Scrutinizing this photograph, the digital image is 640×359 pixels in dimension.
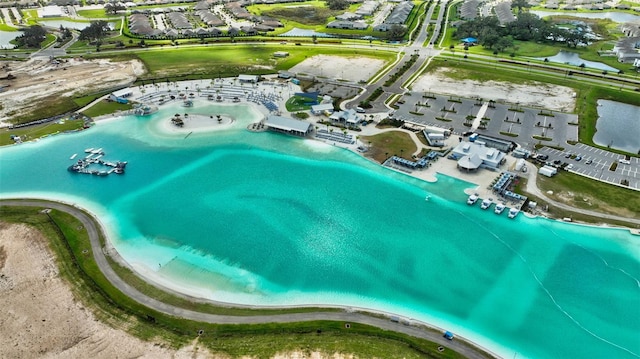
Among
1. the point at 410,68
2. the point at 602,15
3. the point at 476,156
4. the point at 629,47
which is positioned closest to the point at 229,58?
the point at 410,68

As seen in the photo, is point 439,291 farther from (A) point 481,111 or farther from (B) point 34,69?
(B) point 34,69

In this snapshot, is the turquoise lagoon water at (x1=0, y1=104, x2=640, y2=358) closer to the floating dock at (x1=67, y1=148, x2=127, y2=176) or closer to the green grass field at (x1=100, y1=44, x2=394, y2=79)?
the floating dock at (x1=67, y1=148, x2=127, y2=176)

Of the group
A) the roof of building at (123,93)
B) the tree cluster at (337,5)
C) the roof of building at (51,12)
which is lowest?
the roof of building at (123,93)

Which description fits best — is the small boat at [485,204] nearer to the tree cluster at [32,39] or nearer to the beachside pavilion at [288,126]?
the beachside pavilion at [288,126]

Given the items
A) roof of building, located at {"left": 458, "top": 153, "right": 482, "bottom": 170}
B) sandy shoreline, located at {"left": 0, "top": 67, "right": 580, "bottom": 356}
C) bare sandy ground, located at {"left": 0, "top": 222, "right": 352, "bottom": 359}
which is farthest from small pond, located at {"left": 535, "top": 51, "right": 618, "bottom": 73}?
bare sandy ground, located at {"left": 0, "top": 222, "right": 352, "bottom": 359}

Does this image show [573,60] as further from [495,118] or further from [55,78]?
[55,78]

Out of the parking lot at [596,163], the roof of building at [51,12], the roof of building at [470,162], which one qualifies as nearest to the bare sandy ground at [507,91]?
the parking lot at [596,163]

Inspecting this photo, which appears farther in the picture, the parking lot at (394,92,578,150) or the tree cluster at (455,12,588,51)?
the tree cluster at (455,12,588,51)
